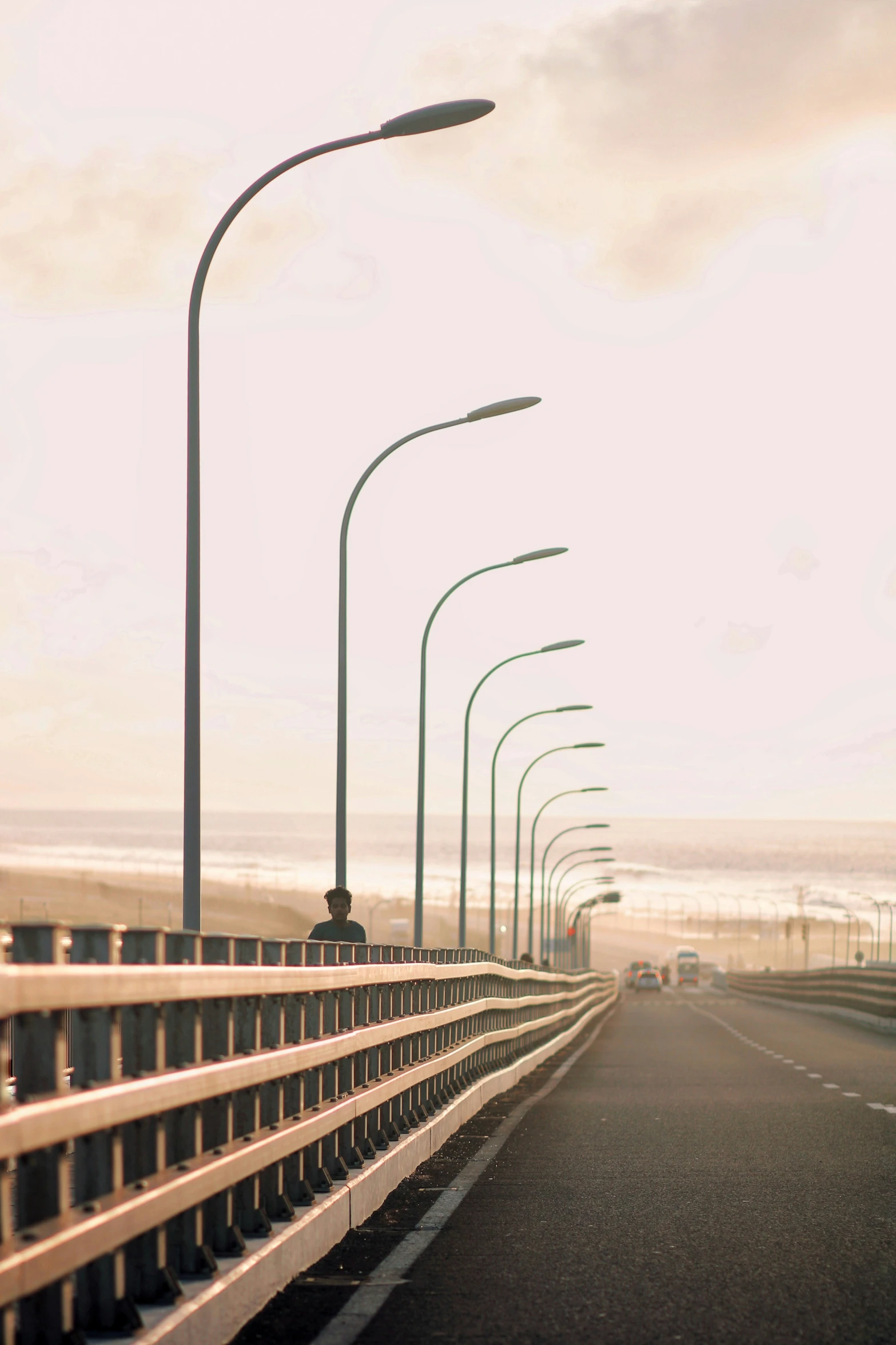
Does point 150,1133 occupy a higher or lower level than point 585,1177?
higher

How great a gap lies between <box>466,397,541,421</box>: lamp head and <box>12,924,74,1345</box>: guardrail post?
19.0 metres

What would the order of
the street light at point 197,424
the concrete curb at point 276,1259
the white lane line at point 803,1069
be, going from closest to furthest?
the concrete curb at point 276,1259 < the street light at point 197,424 < the white lane line at point 803,1069

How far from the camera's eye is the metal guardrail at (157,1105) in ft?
14.4

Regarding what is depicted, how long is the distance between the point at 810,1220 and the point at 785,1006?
55875 millimetres

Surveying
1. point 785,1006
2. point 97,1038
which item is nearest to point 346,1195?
point 97,1038

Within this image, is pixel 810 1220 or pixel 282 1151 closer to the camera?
pixel 282 1151

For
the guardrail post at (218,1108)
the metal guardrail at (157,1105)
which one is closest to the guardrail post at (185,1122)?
the metal guardrail at (157,1105)

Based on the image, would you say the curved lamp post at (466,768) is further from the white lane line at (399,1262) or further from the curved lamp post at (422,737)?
the white lane line at (399,1262)

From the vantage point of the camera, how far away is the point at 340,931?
1614 cm

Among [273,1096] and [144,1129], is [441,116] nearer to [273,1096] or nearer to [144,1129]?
[273,1096]

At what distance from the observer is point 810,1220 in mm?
9422

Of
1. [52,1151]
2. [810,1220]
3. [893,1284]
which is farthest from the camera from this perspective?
[810,1220]

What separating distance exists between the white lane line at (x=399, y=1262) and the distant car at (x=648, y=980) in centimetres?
16145

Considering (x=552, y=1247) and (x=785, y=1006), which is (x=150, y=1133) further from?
(x=785, y=1006)
